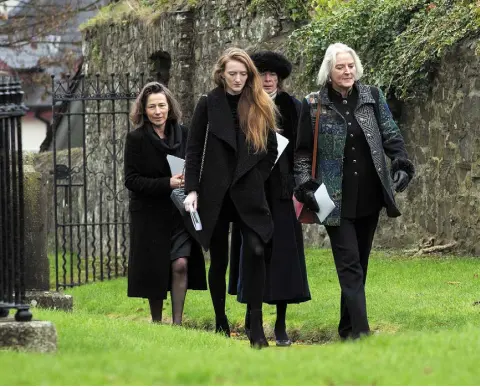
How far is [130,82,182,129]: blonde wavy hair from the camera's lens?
10648mm

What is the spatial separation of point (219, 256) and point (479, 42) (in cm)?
495

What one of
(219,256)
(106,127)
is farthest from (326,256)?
(106,127)

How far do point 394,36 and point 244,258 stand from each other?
6.22 meters

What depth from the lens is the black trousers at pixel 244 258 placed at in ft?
29.9

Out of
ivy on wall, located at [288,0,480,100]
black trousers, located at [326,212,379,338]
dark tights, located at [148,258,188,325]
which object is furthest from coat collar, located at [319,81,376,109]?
ivy on wall, located at [288,0,480,100]

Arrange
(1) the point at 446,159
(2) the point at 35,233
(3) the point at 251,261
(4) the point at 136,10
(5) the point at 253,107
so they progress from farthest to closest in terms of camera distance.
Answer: (4) the point at 136,10
(1) the point at 446,159
(2) the point at 35,233
(5) the point at 253,107
(3) the point at 251,261

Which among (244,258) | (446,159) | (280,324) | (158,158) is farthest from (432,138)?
(244,258)

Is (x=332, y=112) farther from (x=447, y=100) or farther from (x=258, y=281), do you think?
(x=447, y=100)

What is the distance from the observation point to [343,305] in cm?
941

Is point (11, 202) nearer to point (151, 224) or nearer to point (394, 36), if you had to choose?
point (151, 224)

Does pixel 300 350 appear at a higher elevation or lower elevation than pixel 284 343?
higher

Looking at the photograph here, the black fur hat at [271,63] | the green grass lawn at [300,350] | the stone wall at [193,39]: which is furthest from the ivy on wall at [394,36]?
the black fur hat at [271,63]

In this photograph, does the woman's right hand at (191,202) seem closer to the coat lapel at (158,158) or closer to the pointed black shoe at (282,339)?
the pointed black shoe at (282,339)

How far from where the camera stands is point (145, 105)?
10.7 meters
